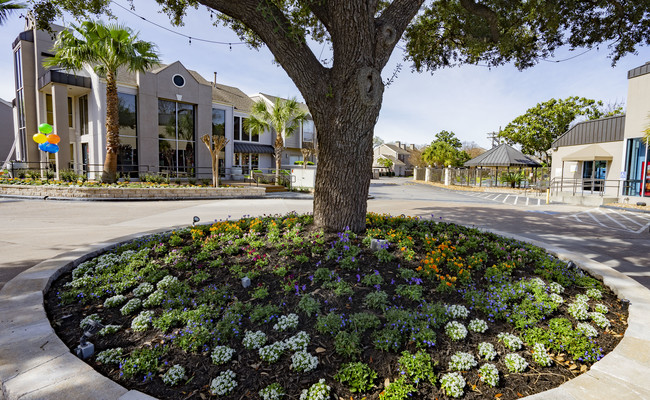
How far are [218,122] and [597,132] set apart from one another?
25692mm

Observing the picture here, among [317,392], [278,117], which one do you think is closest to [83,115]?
[278,117]

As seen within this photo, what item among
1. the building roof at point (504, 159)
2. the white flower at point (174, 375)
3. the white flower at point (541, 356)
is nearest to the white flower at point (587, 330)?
the white flower at point (541, 356)

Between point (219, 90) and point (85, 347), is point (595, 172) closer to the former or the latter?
point (85, 347)

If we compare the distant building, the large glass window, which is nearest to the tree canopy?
the large glass window

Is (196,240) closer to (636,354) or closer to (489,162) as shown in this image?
(636,354)

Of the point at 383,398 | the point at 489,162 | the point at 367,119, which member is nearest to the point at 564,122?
the point at 489,162

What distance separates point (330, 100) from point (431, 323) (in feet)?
8.73

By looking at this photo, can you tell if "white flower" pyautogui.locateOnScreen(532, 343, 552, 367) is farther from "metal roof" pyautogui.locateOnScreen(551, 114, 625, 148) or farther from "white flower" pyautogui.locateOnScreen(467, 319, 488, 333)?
"metal roof" pyautogui.locateOnScreen(551, 114, 625, 148)

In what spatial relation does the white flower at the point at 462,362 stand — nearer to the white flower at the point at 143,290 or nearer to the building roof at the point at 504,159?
the white flower at the point at 143,290

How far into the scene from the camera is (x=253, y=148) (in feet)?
90.0

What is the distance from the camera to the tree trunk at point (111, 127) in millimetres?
14820

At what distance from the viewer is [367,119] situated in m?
3.79

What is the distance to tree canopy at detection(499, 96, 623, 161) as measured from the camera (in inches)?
1216

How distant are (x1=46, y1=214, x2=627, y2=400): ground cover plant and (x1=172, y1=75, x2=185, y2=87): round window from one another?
64.0 feet
